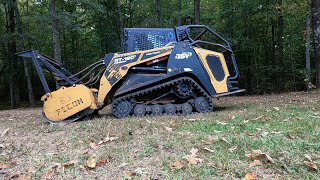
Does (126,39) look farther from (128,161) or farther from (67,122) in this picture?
(128,161)

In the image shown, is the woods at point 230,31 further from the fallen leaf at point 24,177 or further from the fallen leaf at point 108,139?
the fallen leaf at point 24,177

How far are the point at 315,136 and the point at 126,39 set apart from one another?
488cm

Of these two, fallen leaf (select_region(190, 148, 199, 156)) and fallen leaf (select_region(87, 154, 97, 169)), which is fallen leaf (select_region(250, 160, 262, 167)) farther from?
fallen leaf (select_region(87, 154, 97, 169))

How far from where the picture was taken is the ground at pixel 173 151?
295 centimetres

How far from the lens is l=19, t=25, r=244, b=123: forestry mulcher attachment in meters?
6.85

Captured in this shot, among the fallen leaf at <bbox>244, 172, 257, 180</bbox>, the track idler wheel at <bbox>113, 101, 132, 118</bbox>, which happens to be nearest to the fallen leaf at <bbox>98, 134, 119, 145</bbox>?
the fallen leaf at <bbox>244, 172, 257, 180</bbox>

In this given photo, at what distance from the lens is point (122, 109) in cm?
694

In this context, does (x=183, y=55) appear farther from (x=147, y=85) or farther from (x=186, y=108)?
(x=186, y=108)

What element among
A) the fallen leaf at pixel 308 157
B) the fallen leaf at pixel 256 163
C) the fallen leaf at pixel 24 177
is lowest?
the fallen leaf at pixel 24 177

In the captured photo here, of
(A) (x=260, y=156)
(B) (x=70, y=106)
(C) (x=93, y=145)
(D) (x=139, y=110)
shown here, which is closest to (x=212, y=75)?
(D) (x=139, y=110)

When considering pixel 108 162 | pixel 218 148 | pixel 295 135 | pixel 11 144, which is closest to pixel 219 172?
pixel 218 148

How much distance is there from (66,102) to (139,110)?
5.26 feet

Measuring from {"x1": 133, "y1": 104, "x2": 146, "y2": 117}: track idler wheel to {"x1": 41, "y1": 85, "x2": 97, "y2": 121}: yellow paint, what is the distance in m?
0.98

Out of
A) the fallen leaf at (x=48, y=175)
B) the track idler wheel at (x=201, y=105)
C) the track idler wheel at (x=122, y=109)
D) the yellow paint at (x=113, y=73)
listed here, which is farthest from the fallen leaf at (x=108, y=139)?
the track idler wheel at (x=201, y=105)
